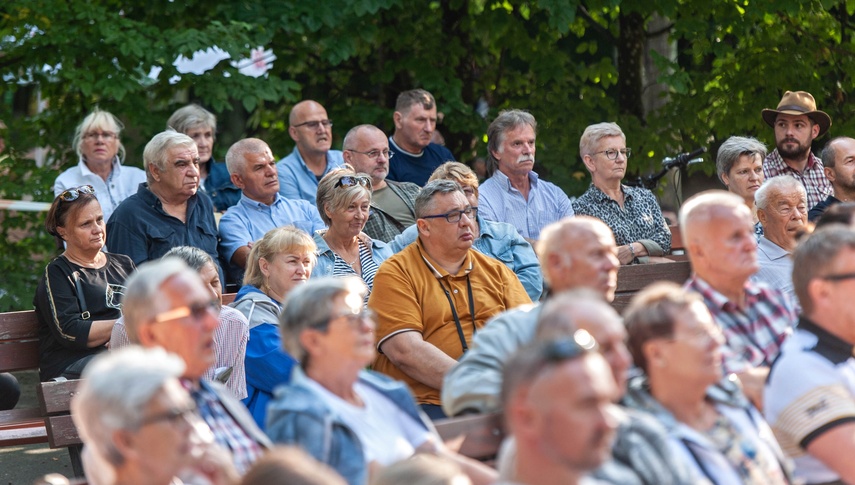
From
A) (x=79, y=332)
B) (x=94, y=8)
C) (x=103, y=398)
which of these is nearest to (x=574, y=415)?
(x=103, y=398)

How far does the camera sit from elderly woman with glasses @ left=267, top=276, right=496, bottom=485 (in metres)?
3.38

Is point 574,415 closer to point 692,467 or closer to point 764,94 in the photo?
point 692,467

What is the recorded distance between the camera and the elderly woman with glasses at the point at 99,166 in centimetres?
748

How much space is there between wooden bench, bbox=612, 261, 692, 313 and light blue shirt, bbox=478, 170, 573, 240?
948 mm

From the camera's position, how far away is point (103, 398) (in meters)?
2.81

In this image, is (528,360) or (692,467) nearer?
(528,360)

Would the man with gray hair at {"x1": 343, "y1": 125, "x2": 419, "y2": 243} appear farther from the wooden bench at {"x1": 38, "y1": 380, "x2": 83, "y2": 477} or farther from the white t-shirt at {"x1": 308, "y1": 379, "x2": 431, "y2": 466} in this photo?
the white t-shirt at {"x1": 308, "y1": 379, "x2": 431, "y2": 466}

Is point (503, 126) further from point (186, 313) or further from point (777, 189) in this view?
point (186, 313)

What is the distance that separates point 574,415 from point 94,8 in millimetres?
6747

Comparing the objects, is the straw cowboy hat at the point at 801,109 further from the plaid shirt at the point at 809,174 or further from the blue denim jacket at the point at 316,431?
the blue denim jacket at the point at 316,431

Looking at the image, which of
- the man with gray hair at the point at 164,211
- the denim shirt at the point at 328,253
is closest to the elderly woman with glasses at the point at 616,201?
the denim shirt at the point at 328,253

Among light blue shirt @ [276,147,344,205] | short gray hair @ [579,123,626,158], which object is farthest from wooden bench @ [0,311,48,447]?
short gray hair @ [579,123,626,158]

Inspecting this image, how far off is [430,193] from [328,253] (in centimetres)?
101

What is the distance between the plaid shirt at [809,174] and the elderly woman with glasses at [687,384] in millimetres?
4749
